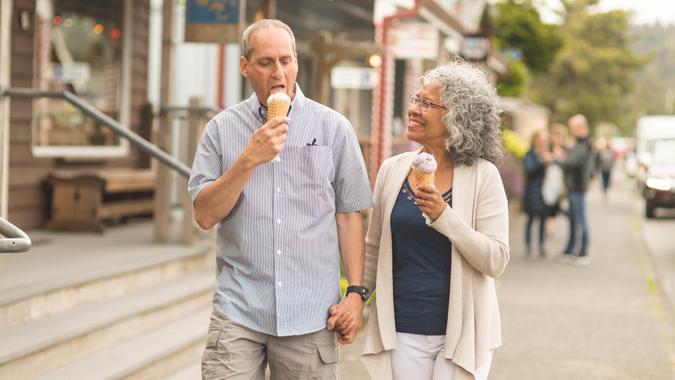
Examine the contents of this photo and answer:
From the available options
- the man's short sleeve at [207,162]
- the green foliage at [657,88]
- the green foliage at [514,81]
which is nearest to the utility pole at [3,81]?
the man's short sleeve at [207,162]

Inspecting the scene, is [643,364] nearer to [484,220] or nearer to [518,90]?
[484,220]

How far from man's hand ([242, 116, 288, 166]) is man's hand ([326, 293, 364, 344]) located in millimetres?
633

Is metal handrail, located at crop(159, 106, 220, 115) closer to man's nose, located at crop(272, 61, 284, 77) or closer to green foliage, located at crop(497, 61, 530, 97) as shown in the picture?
man's nose, located at crop(272, 61, 284, 77)

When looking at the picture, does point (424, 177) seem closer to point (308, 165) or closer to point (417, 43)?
point (308, 165)

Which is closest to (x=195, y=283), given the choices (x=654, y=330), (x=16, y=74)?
(x=16, y=74)

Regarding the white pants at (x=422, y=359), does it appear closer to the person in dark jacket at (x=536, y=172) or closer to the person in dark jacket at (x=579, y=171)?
the person in dark jacket at (x=579, y=171)

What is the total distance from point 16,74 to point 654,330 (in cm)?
626

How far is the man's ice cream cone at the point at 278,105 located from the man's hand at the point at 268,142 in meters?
0.04

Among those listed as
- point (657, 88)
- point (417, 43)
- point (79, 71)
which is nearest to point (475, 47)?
point (417, 43)

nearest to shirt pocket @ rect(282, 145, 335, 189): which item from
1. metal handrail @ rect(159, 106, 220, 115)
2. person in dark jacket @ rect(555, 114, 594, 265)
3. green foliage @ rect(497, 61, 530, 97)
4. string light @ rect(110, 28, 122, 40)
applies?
metal handrail @ rect(159, 106, 220, 115)

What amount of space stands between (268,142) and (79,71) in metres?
8.03

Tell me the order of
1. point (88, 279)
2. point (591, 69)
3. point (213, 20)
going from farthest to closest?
1. point (591, 69)
2. point (213, 20)
3. point (88, 279)

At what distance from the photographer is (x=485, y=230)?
365 cm

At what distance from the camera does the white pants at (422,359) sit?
3676mm
